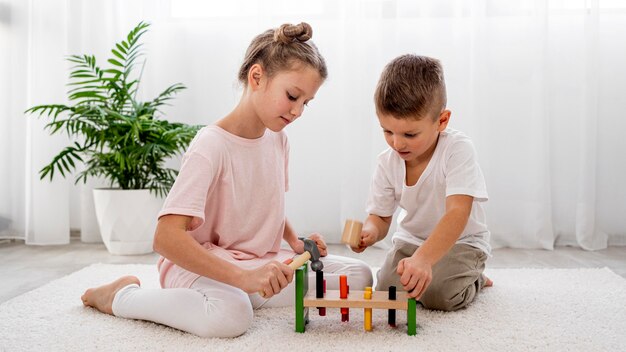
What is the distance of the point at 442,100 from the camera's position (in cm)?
150

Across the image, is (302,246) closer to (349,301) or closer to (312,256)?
(312,256)

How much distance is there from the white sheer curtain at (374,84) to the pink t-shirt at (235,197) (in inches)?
42.6

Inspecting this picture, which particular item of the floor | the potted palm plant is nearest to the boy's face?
the floor

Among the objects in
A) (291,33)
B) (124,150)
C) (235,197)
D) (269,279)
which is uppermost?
(291,33)

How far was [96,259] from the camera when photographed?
2.36 metres

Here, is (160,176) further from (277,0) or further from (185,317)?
(185,317)

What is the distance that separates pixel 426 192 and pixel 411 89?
0.94ft

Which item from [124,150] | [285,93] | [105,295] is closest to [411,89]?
[285,93]

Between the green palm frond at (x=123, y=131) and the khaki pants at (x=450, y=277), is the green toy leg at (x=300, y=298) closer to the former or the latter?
the khaki pants at (x=450, y=277)

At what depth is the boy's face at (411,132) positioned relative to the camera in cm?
146

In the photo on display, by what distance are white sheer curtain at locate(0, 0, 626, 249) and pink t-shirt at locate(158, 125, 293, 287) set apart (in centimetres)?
108

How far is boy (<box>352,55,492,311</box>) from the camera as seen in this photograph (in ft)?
4.73

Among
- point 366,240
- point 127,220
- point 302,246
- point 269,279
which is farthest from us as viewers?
point 127,220

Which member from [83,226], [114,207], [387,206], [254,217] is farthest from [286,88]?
[83,226]
